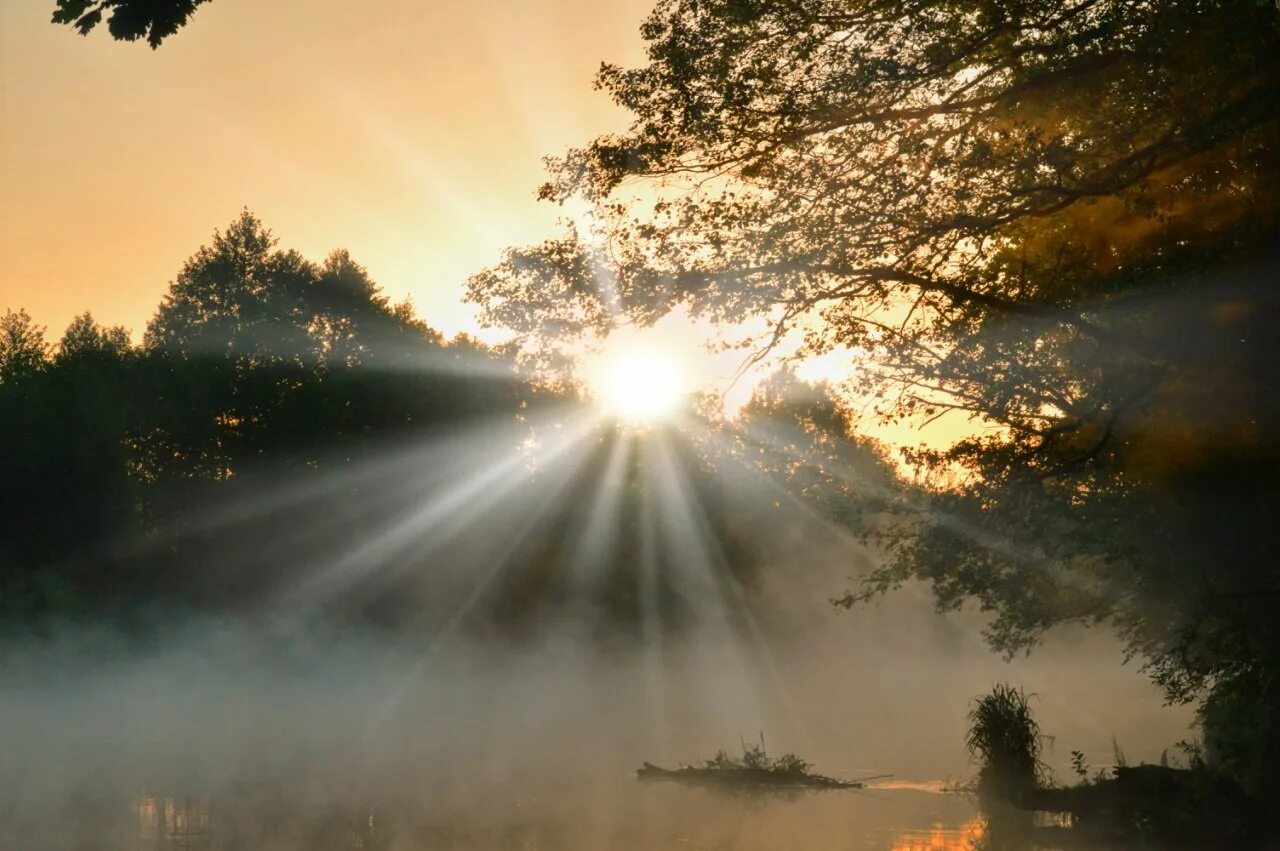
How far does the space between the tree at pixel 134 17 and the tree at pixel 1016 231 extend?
30.0 ft

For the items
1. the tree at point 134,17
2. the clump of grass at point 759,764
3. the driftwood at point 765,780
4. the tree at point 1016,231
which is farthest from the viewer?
the clump of grass at point 759,764

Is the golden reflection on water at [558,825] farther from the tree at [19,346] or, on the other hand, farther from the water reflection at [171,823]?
the tree at [19,346]

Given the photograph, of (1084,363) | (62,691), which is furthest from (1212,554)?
(62,691)

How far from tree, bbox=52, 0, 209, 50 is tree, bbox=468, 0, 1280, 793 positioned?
9.14 meters

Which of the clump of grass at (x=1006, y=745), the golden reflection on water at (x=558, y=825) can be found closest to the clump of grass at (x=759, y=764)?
the golden reflection on water at (x=558, y=825)

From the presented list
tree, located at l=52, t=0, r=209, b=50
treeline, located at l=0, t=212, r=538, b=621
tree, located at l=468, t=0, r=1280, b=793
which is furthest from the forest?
treeline, located at l=0, t=212, r=538, b=621

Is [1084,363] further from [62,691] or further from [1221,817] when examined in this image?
[62,691]

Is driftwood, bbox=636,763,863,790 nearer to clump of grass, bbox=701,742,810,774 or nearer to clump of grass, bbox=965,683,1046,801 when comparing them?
clump of grass, bbox=701,742,810,774

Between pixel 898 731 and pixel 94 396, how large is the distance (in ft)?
103

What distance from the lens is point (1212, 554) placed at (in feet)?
59.6

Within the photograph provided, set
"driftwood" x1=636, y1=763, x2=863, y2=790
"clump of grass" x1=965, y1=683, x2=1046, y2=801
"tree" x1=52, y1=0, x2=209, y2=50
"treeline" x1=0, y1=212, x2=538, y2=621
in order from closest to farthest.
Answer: "tree" x1=52, y1=0, x2=209, y2=50 → "clump of grass" x1=965, y1=683, x2=1046, y2=801 → "driftwood" x1=636, y1=763, x2=863, y2=790 → "treeline" x1=0, y1=212, x2=538, y2=621

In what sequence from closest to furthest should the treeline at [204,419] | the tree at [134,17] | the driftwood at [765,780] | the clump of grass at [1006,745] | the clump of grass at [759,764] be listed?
the tree at [134,17] → the clump of grass at [1006,745] → the driftwood at [765,780] → the clump of grass at [759,764] → the treeline at [204,419]

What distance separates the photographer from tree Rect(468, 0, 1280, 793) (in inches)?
622

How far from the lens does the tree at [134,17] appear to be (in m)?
7.94
